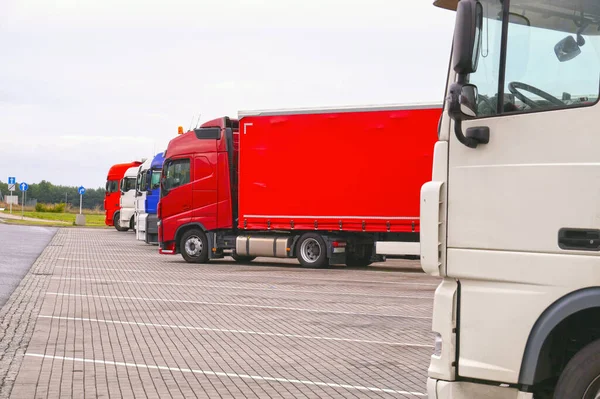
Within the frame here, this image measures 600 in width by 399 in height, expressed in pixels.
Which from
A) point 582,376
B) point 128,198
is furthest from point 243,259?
point 582,376

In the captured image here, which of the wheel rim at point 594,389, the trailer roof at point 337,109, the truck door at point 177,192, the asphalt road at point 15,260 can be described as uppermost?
the trailer roof at point 337,109

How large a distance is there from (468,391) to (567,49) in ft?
6.70

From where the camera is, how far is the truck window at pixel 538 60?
5254mm

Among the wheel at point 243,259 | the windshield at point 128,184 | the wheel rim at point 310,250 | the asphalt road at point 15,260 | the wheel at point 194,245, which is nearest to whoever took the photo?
the asphalt road at point 15,260

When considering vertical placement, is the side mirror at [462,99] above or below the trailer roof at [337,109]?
below

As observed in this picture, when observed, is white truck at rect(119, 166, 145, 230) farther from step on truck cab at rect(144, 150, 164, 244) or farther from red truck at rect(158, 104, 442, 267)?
red truck at rect(158, 104, 442, 267)

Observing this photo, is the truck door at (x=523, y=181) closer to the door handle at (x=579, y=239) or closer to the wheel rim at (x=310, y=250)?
the door handle at (x=579, y=239)

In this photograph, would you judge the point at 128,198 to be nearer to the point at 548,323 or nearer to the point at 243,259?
the point at 243,259

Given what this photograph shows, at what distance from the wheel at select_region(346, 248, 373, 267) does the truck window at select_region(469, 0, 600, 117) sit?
1794 cm

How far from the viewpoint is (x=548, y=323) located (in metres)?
5.20

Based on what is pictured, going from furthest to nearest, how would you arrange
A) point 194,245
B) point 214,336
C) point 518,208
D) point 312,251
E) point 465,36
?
point 194,245 < point 312,251 < point 214,336 < point 518,208 < point 465,36

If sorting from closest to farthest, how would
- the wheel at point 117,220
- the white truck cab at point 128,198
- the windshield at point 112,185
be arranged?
the white truck cab at point 128,198
the windshield at point 112,185
the wheel at point 117,220

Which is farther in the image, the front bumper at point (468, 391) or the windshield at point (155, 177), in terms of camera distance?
the windshield at point (155, 177)

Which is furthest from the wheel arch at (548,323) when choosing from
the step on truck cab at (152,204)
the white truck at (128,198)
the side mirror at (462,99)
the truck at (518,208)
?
the white truck at (128,198)
